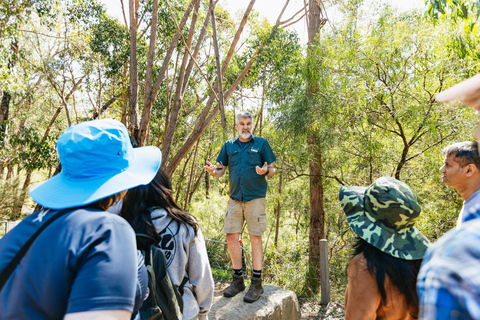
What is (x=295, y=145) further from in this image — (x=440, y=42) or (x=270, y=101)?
(x=440, y=42)

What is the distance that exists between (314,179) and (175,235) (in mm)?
5622

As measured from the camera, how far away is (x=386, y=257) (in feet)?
4.34

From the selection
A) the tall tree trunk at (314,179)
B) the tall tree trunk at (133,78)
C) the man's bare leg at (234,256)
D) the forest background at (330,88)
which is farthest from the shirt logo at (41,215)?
the tall tree trunk at (314,179)

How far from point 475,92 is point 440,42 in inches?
184

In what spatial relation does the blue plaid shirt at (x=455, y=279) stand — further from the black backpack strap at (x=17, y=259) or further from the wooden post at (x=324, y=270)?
the wooden post at (x=324, y=270)

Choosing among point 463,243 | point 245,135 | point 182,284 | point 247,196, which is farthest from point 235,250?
point 463,243

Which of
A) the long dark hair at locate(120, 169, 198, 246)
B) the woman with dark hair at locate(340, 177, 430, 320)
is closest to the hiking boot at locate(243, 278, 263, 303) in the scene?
the long dark hair at locate(120, 169, 198, 246)

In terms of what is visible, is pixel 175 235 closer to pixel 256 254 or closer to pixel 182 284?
pixel 182 284

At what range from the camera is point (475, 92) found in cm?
61

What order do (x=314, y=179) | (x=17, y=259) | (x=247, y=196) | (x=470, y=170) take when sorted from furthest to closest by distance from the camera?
(x=314, y=179)
(x=247, y=196)
(x=470, y=170)
(x=17, y=259)

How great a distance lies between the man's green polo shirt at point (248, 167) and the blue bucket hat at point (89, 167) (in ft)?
7.48

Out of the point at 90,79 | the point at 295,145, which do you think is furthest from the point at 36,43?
the point at 295,145

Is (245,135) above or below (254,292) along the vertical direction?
above

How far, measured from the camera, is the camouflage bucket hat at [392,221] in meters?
1.32
